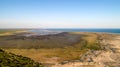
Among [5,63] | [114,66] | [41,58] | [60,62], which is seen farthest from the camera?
[41,58]

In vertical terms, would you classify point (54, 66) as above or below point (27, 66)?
below

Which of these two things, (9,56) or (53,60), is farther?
(53,60)

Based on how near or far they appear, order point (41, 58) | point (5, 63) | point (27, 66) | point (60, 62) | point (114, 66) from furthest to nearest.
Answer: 1. point (41, 58)
2. point (60, 62)
3. point (114, 66)
4. point (27, 66)
5. point (5, 63)

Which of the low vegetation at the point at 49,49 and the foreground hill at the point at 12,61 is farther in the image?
the low vegetation at the point at 49,49

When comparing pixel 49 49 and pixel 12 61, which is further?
pixel 49 49

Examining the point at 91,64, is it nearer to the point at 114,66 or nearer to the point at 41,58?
the point at 114,66

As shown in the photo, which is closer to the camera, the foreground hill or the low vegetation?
the foreground hill

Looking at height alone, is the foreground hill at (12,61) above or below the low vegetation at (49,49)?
above

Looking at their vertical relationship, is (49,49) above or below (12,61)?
below

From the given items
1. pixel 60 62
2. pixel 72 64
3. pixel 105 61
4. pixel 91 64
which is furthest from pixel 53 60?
pixel 105 61

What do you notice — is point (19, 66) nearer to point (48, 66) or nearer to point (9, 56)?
point (9, 56)

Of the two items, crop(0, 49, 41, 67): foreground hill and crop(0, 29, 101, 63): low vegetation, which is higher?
crop(0, 49, 41, 67): foreground hill
